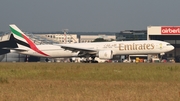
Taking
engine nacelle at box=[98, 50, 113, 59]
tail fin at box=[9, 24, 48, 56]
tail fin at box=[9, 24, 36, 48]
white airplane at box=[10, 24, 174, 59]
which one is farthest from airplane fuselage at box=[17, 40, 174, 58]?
tail fin at box=[9, 24, 36, 48]

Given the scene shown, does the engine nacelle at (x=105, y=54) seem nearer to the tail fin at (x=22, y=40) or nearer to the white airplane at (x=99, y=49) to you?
the white airplane at (x=99, y=49)

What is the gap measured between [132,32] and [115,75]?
114m

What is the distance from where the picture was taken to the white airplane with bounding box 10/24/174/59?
205 ft

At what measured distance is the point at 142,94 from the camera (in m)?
20.5

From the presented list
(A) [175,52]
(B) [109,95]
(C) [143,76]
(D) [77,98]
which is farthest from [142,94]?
(A) [175,52]

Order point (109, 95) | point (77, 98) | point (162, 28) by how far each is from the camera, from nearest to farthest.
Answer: point (77, 98) → point (109, 95) → point (162, 28)

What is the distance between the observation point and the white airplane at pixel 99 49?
6247 cm

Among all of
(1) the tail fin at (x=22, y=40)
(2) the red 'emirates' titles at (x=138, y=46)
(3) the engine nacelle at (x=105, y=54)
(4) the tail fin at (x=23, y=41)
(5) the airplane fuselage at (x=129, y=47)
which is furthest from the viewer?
(1) the tail fin at (x=22, y=40)

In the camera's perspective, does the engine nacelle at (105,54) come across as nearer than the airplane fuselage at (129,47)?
No

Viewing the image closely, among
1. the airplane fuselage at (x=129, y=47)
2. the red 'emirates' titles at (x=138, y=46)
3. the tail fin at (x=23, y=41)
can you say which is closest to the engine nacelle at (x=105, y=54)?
the airplane fuselage at (x=129, y=47)

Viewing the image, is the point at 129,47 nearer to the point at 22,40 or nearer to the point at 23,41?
the point at 23,41

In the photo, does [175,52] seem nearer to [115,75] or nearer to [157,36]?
[157,36]

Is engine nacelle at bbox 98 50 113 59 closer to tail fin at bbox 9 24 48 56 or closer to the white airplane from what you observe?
the white airplane

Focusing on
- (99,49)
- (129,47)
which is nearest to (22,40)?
(99,49)
